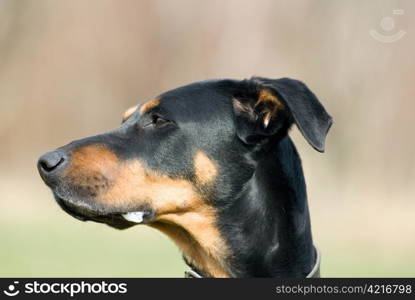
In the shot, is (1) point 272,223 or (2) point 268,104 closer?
(1) point 272,223

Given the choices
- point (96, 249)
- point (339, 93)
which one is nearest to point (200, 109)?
point (96, 249)

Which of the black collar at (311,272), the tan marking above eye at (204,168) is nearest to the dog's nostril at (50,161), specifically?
the tan marking above eye at (204,168)

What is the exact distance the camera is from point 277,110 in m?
4.71

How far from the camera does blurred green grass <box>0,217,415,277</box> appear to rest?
376 inches

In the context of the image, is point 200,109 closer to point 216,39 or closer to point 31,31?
point 216,39

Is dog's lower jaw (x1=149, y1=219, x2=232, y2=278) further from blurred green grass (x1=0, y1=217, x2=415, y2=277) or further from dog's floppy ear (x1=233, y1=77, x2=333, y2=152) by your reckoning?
blurred green grass (x1=0, y1=217, x2=415, y2=277)

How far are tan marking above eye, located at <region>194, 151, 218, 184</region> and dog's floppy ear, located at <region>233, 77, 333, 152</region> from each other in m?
0.28

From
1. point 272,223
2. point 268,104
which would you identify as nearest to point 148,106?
point 268,104

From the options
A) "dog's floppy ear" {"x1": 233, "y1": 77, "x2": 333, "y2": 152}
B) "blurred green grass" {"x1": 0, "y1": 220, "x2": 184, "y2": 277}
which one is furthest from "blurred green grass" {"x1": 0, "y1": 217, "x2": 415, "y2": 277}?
"dog's floppy ear" {"x1": 233, "y1": 77, "x2": 333, "y2": 152}

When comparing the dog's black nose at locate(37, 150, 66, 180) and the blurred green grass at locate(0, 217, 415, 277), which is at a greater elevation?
the dog's black nose at locate(37, 150, 66, 180)

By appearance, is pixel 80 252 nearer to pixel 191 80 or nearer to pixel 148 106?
pixel 148 106

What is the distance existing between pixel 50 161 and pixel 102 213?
0.42 m

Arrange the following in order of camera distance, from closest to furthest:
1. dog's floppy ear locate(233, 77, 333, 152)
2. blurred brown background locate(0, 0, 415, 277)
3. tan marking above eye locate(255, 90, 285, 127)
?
dog's floppy ear locate(233, 77, 333, 152)
tan marking above eye locate(255, 90, 285, 127)
blurred brown background locate(0, 0, 415, 277)

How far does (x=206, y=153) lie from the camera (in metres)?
4.65
